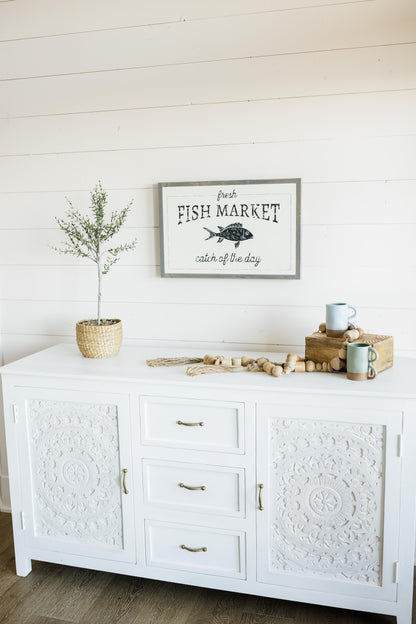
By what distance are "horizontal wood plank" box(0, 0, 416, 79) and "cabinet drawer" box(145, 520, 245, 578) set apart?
1746mm

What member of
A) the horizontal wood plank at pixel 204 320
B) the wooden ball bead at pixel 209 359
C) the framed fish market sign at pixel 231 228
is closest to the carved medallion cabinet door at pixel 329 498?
the wooden ball bead at pixel 209 359

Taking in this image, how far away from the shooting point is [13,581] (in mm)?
2283

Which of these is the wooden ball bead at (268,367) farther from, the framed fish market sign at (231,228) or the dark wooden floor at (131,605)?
the dark wooden floor at (131,605)

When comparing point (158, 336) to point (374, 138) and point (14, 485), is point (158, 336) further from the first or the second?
point (374, 138)

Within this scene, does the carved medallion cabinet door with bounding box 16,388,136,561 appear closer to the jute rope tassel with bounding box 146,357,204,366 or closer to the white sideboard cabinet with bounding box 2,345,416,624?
the white sideboard cabinet with bounding box 2,345,416,624

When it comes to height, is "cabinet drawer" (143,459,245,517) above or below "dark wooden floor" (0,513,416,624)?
above

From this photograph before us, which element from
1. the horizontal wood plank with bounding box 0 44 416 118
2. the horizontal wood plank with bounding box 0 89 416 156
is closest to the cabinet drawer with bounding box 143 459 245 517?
the horizontal wood plank with bounding box 0 89 416 156

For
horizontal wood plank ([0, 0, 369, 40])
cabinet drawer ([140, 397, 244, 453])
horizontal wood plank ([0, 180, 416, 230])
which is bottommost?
cabinet drawer ([140, 397, 244, 453])

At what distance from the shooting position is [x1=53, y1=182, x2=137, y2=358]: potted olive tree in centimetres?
224

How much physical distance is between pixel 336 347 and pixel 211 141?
940 millimetres

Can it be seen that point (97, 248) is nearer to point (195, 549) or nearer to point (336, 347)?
point (336, 347)

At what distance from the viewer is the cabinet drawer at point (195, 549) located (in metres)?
2.04

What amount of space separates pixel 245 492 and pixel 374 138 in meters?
1.33

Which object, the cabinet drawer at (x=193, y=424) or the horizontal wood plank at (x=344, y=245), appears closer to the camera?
the cabinet drawer at (x=193, y=424)
